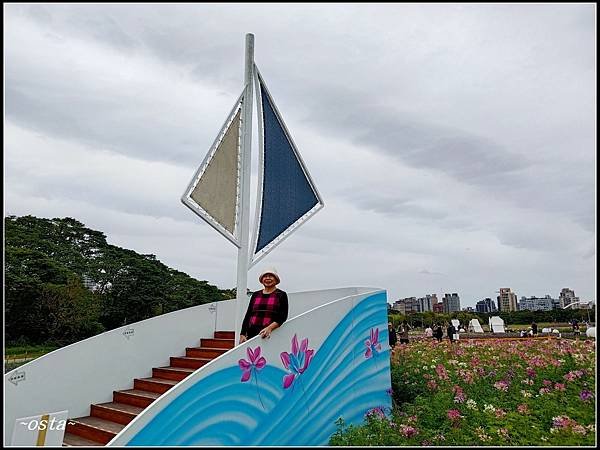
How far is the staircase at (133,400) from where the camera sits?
4.49 meters

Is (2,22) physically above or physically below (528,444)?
above

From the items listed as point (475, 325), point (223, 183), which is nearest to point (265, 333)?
point (223, 183)

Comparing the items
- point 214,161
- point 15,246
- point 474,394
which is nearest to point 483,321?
point 15,246

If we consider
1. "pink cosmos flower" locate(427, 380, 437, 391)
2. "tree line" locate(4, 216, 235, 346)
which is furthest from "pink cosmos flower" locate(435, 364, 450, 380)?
"tree line" locate(4, 216, 235, 346)

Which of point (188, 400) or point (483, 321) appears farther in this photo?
point (483, 321)

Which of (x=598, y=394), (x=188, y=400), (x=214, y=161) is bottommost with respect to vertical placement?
(x=598, y=394)

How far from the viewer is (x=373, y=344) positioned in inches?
257

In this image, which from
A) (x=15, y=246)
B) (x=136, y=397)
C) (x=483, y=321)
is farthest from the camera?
(x=483, y=321)

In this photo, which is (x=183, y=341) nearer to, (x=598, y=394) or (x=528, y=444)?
(x=528, y=444)

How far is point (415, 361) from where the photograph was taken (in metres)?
8.20

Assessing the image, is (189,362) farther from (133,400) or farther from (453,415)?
(453,415)

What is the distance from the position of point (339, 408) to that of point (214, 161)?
3.03 meters

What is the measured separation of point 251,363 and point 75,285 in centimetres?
1974

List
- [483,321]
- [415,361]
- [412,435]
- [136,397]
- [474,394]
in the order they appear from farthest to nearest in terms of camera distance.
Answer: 1. [483,321]
2. [415,361]
3. [474,394]
4. [412,435]
5. [136,397]
